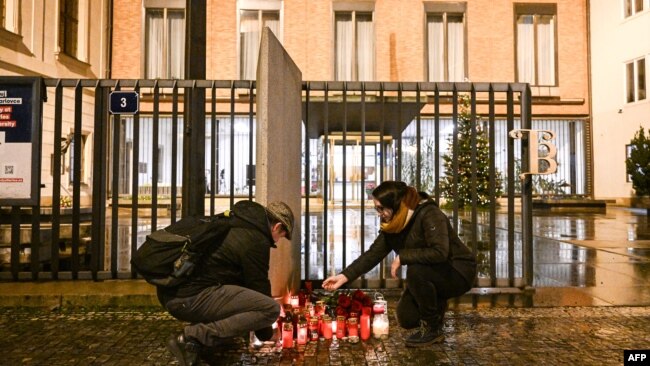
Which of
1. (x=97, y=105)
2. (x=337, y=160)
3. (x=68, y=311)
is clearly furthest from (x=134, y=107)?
(x=337, y=160)

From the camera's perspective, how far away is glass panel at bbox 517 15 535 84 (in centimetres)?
2448

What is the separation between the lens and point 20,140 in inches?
211

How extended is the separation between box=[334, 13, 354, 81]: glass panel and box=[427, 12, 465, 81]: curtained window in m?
3.84

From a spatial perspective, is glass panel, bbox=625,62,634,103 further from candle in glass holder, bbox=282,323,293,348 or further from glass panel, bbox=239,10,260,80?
candle in glass holder, bbox=282,323,293,348

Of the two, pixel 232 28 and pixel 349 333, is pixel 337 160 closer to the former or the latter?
pixel 232 28

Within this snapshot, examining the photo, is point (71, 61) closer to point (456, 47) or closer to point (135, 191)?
point (135, 191)

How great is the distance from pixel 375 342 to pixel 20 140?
428 cm

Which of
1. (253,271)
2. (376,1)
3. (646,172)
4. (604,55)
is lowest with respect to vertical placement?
(253,271)

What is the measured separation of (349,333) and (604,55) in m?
24.8

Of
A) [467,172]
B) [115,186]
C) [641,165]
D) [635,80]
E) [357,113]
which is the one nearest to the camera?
[115,186]

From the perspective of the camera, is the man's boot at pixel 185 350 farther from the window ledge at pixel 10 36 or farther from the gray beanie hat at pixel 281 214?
the window ledge at pixel 10 36

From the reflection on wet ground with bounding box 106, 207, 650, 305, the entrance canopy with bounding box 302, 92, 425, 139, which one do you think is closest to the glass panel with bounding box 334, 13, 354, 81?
the entrance canopy with bounding box 302, 92, 425, 139

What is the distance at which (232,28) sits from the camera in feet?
77.5
